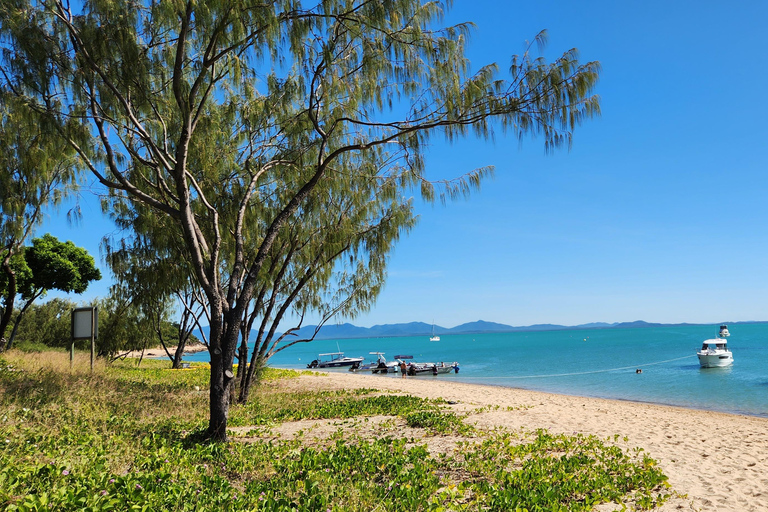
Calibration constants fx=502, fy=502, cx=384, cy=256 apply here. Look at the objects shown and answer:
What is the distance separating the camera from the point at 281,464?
582 cm

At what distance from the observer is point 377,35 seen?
7758 millimetres

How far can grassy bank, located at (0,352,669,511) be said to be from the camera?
4.18 meters

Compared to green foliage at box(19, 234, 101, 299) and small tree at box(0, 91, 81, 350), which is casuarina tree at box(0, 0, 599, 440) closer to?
small tree at box(0, 91, 81, 350)

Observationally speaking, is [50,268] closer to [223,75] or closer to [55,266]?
[55,266]

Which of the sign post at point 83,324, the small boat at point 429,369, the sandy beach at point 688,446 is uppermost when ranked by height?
the sign post at point 83,324

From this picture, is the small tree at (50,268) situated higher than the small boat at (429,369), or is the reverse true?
the small tree at (50,268)

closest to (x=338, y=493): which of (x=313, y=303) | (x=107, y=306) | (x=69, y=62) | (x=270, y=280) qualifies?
(x=69, y=62)

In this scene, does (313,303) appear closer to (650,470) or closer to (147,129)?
(147,129)

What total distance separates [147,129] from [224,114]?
1.48 metres

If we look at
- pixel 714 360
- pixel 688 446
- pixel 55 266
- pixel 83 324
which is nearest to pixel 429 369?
pixel 714 360

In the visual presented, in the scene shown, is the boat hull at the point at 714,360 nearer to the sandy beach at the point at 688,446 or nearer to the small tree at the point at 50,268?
the sandy beach at the point at 688,446

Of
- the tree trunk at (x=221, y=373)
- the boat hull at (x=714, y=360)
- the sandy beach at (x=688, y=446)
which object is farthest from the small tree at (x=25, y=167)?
the boat hull at (x=714, y=360)

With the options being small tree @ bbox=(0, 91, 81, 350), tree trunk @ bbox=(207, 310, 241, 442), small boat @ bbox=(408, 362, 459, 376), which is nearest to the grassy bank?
tree trunk @ bbox=(207, 310, 241, 442)

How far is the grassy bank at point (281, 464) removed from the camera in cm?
418
